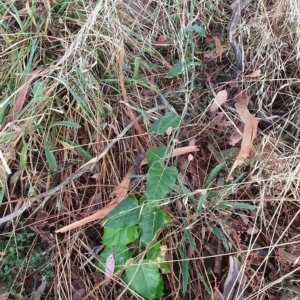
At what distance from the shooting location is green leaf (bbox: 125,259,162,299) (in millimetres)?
951

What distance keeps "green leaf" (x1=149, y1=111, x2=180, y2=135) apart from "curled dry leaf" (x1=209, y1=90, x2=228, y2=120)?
0.44 ft

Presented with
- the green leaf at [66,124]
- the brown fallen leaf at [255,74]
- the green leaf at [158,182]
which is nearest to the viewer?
the green leaf at [158,182]

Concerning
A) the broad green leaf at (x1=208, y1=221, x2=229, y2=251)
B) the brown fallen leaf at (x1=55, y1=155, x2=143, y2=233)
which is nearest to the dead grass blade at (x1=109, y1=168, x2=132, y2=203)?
the brown fallen leaf at (x1=55, y1=155, x2=143, y2=233)

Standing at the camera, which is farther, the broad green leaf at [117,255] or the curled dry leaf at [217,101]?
the curled dry leaf at [217,101]

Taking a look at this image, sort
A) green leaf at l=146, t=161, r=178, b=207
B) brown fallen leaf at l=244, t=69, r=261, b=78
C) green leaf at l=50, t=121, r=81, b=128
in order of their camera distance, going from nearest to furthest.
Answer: green leaf at l=146, t=161, r=178, b=207 → green leaf at l=50, t=121, r=81, b=128 → brown fallen leaf at l=244, t=69, r=261, b=78

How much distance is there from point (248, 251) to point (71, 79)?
0.64m

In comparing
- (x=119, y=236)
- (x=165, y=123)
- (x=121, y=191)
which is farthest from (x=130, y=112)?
(x=119, y=236)

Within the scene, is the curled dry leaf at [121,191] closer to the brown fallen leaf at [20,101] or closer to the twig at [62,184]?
the twig at [62,184]

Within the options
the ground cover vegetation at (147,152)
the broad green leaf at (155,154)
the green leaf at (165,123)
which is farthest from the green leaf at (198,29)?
the broad green leaf at (155,154)

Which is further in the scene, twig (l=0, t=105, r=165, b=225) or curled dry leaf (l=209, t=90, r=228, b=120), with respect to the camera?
curled dry leaf (l=209, t=90, r=228, b=120)

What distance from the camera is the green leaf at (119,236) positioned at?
0.99 meters

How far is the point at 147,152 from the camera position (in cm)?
103

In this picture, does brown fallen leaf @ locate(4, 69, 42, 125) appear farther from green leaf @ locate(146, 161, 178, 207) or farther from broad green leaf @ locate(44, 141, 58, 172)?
green leaf @ locate(146, 161, 178, 207)

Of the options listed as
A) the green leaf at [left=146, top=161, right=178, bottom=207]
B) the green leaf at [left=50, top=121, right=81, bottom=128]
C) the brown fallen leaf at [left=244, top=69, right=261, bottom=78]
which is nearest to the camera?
the green leaf at [left=146, top=161, right=178, bottom=207]
